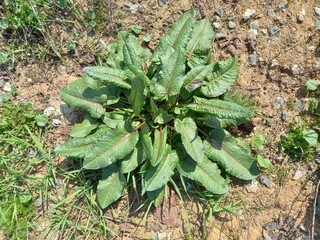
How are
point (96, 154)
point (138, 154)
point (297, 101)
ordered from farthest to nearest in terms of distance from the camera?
1. point (297, 101)
2. point (138, 154)
3. point (96, 154)

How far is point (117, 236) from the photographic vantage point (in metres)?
2.95

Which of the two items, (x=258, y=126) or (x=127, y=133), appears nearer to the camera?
(x=127, y=133)

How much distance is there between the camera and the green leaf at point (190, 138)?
2.48m

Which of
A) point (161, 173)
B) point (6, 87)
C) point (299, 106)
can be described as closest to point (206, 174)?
point (161, 173)

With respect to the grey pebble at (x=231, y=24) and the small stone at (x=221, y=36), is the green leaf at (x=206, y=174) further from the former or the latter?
the grey pebble at (x=231, y=24)

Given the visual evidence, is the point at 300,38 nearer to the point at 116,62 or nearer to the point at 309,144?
the point at 309,144

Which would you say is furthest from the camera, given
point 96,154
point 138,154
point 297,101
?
point 297,101

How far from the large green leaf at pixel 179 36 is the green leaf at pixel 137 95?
1.13 feet

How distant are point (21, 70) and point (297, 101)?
233 cm

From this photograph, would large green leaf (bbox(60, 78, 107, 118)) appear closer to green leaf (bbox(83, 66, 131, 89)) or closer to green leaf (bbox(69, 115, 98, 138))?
green leaf (bbox(69, 115, 98, 138))

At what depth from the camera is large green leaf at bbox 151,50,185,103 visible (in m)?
2.39

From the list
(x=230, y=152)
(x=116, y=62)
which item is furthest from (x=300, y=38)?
(x=116, y=62)

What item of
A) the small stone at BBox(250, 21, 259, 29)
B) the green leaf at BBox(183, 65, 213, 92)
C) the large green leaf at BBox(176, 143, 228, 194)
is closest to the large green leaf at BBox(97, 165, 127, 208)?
the large green leaf at BBox(176, 143, 228, 194)

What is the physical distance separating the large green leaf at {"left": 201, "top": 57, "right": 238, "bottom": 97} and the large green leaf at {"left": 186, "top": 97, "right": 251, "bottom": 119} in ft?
0.32
